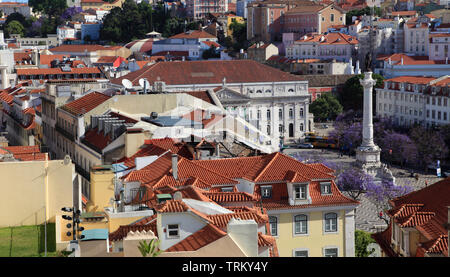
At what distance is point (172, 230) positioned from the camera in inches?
570

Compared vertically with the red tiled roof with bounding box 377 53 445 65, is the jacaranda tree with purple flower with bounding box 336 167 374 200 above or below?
below

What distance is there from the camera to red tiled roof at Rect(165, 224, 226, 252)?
13.4 m

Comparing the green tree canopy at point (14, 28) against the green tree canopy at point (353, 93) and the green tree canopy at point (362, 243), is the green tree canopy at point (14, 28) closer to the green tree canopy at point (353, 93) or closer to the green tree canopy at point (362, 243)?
the green tree canopy at point (353, 93)

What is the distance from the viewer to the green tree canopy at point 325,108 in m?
105

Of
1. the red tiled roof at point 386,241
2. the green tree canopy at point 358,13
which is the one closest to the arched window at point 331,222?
the red tiled roof at point 386,241

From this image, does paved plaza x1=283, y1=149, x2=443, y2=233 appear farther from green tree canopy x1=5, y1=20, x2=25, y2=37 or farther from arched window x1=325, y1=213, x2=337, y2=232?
green tree canopy x1=5, y1=20, x2=25, y2=37

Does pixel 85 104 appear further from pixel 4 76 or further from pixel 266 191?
pixel 4 76

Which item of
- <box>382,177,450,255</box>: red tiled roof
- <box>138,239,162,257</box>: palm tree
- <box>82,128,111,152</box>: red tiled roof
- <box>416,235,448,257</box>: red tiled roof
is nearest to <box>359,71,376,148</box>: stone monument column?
<box>82,128,111,152</box>: red tiled roof

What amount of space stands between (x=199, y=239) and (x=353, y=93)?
9569 cm

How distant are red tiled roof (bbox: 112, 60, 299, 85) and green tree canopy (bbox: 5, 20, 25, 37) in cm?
8784

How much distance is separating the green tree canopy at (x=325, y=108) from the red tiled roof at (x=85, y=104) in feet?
205

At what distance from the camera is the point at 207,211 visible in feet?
53.9

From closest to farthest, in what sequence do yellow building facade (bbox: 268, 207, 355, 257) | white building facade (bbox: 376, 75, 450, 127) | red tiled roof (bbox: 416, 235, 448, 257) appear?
red tiled roof (bbox: 416, 235, 448, 257) < yellow building facade (bbox: 268, 207, 355, 257) < white building facade (bbox: 376, 75, 450, 127)
